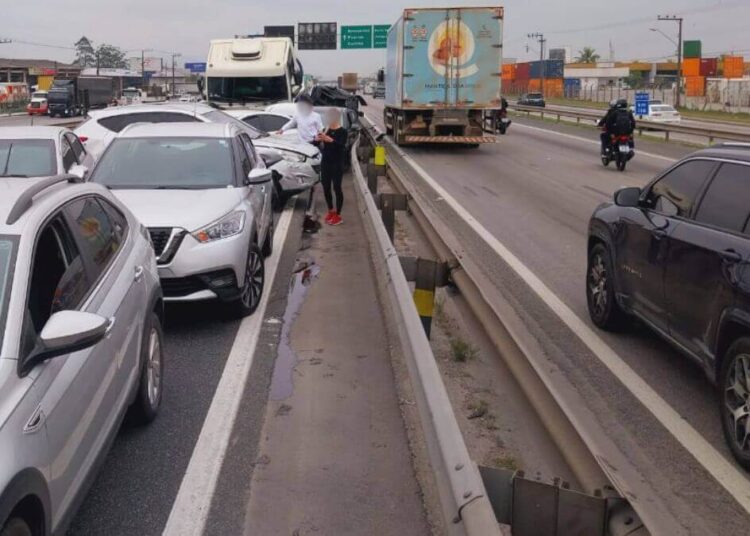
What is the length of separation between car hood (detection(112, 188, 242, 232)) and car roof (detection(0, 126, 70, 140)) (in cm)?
297

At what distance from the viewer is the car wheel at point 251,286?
803cm

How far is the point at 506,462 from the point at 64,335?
253cm

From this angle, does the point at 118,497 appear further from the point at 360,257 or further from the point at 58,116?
the point at 58,116

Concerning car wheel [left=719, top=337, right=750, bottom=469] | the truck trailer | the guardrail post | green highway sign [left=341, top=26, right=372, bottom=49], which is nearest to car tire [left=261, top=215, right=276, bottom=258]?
the guardrail post

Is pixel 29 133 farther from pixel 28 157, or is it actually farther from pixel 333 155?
pixel 333 155

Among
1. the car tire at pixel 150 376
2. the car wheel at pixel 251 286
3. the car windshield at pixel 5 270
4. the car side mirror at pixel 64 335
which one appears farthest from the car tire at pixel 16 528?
the car wheel at pixel 251 286

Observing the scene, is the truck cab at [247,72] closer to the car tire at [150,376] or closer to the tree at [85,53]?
the car tire at [150,376]

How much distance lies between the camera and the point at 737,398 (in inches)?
196

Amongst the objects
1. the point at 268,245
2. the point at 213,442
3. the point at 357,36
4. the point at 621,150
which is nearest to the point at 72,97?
the point at 357,36

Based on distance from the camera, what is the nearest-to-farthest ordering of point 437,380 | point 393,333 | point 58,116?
1. point 437,380
2. point 393,333
3. point 58,116

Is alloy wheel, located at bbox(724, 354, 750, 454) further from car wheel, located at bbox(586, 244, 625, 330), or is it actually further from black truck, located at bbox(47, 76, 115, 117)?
black truck, located at bbox(47, 76, 115, 117)

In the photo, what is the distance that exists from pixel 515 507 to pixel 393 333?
4.72m

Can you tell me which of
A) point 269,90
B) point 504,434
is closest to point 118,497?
point 504,434

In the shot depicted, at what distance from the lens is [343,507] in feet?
15.0
